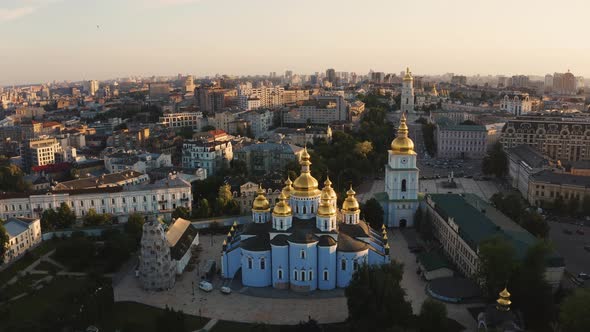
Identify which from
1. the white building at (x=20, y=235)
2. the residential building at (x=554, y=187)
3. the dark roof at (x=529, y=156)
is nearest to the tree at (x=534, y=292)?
the residential building at (x=554, y=187)

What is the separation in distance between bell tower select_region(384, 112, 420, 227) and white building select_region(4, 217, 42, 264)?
2253cm

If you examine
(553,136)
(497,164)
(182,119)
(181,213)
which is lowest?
(181,213)

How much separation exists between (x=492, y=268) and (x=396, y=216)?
1290 cm

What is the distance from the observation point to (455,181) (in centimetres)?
5100

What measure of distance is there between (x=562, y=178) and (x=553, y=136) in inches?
787

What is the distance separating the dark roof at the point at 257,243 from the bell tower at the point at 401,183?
11732 millimetres

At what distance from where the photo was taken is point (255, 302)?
79.6ft

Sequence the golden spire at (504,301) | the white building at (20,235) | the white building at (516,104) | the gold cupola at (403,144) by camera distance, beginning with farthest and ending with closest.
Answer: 1. the white building at (516,104)
2. the gold cupola at (403,144)
3. the white building at (20,235)
4. the golden spire at (504,301)

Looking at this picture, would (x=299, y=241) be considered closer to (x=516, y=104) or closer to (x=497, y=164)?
(x=497, y=164)

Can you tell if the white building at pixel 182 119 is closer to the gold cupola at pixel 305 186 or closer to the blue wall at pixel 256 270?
the gold cupola at pixel 305 186

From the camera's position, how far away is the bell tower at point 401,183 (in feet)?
113

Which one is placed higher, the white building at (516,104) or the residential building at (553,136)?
the white building at (516,104)

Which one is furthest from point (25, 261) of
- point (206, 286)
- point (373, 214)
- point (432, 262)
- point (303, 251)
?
point (432, 262)

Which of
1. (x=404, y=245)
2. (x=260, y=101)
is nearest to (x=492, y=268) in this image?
(x=404, y=245)
